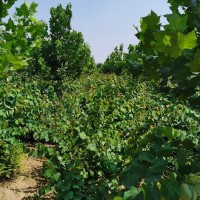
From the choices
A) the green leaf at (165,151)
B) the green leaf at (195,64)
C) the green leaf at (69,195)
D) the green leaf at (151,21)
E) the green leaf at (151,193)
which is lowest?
the green leaf at (69,195)

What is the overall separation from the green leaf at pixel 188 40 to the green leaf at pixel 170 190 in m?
0.47

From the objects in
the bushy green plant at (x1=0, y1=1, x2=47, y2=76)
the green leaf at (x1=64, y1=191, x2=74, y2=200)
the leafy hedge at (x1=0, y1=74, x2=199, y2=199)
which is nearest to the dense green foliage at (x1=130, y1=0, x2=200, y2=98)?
the leafy hedge at (x1=0, y1=74, x2=199, y2=199)

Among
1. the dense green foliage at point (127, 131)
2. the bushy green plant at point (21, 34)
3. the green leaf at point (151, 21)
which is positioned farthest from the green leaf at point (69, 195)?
the green leaf at point (151, 21)

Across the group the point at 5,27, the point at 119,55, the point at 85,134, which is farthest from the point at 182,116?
the point at 119,55

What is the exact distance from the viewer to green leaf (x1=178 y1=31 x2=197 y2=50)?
1.09 m

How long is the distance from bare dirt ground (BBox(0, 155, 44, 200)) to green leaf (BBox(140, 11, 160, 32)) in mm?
4783

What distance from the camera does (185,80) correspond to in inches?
52.3

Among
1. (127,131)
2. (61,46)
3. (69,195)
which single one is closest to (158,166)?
(69,195)

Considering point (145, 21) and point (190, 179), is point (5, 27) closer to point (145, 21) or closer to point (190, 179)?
point (145, 21)

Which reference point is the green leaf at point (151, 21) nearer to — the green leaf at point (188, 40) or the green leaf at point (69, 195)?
the green leaf at point (188, 40)

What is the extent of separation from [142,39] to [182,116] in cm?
675

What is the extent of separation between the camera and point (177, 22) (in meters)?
1.10

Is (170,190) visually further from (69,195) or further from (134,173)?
(69,195)

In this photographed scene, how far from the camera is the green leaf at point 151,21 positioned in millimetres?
1264
